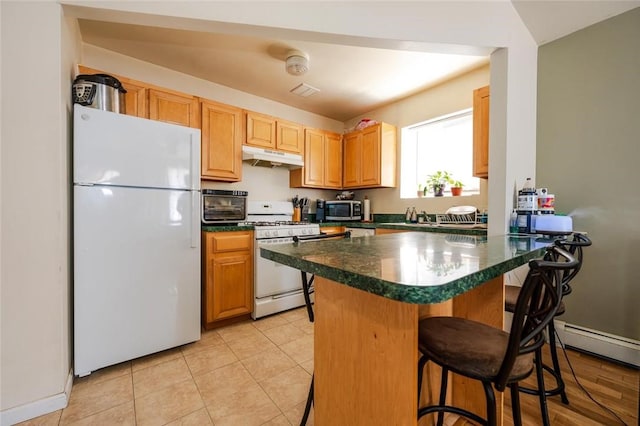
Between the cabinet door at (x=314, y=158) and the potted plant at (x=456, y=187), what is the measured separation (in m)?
1.62

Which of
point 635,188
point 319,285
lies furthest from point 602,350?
point 319,285

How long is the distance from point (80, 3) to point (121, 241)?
53.4 inches

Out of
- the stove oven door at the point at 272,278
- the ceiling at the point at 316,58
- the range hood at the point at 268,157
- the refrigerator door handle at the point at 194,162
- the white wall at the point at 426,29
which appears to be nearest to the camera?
the white wall at the point at 426,29

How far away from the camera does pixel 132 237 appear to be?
179cm

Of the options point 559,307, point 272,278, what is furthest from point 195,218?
point 559,307

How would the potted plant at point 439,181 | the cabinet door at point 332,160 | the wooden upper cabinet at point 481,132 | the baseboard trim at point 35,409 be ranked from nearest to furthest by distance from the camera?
1. the baseboard trim at point 35,409
2. the wooden upper cabinet at point 481,132
3. the potted plant at point 439,181
4. the cabinet door at point 332,160

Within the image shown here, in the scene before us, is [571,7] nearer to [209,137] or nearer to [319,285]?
[319,285]

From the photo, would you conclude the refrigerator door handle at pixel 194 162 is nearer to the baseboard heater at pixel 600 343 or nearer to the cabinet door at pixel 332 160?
the cabinet door at pixel 332 160

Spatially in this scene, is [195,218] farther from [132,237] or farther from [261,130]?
[261,130]

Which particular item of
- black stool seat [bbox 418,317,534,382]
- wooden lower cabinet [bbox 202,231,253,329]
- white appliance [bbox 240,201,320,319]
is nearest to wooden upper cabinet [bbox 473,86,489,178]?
white appliance [bbox 240,201,320,319]

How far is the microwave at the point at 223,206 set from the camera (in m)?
2.44

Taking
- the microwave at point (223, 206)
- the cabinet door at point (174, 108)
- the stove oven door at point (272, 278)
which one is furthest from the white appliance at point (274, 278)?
the cabinet door at point (174, 108)

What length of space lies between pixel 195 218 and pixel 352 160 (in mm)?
2315

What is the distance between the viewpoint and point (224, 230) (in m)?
2.42
